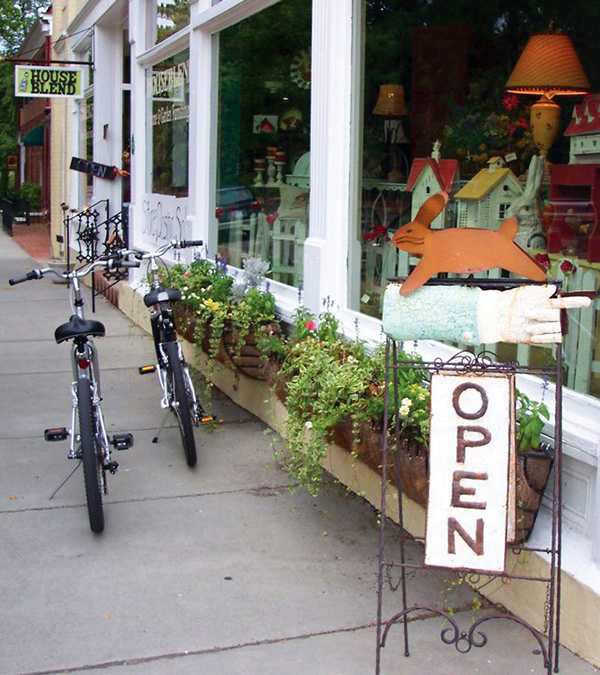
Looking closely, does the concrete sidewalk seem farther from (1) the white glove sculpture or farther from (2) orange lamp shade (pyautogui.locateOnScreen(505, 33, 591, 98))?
(2) orange lamp shade (pyautogui.locateOnScreen(505, 33, 591, 98))

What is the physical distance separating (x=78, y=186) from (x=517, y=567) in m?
12.9

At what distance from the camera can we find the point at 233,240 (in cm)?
760

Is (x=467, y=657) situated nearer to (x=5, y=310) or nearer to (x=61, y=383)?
(x=61, y=383)

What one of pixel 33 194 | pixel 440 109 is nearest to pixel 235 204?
pixel 440 109

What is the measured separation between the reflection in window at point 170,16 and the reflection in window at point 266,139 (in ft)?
3.72

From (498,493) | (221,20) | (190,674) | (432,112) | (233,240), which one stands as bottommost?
(190,674)

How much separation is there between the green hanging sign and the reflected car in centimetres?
677

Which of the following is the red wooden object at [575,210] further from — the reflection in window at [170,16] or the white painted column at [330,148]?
the reflection in window at [170,16]

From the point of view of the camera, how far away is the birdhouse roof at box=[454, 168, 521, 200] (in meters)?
4.67

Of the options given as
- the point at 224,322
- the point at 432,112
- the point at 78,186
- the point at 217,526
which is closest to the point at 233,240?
the point at 224,322

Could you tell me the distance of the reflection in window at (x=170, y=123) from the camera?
28.7ft

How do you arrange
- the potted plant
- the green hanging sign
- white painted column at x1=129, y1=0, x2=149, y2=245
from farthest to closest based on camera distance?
the green hanging sign, white painted column at x1=129, y1=0, x2=149, y2=245, the potted plant

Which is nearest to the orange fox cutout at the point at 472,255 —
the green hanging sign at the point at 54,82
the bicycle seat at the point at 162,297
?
the bicycle seat at the point at 162,297

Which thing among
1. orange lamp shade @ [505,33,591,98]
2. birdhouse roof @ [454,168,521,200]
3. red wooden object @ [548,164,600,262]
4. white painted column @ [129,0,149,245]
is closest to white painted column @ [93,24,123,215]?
white painted column @ [129,0,149,245]
